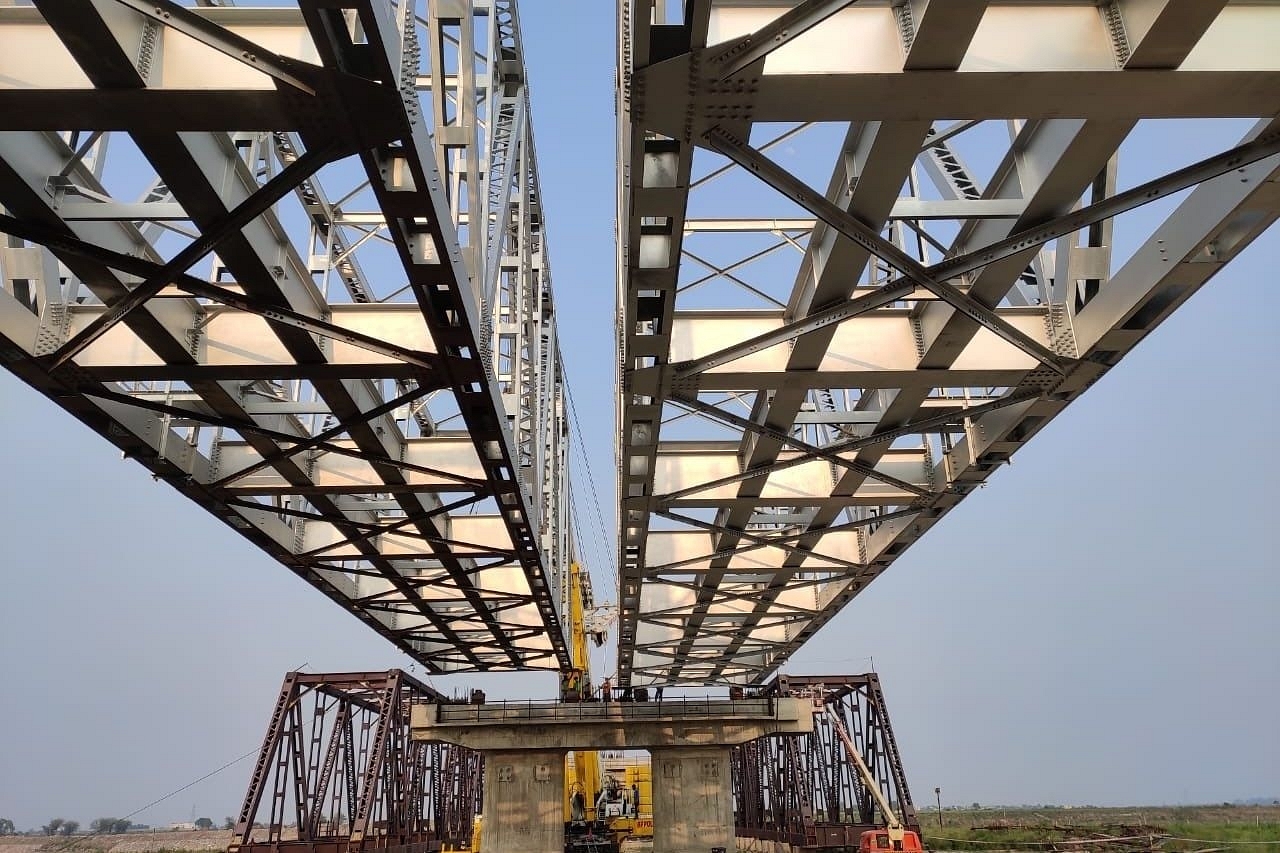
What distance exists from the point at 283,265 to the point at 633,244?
518 centimetres

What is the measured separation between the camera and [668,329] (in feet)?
48.3

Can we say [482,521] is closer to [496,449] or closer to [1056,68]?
[496,449]

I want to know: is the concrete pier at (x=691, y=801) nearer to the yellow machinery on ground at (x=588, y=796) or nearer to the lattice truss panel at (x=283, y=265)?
the yellow machinery on ground at (x=588, y=796)

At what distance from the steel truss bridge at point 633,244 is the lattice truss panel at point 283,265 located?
0.16 ft

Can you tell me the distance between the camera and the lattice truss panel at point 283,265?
920cm

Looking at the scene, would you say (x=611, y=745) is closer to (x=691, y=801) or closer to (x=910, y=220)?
(x=691, y=801)

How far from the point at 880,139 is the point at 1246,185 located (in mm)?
4694

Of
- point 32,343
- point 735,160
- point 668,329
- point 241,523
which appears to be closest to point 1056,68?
point 735,160

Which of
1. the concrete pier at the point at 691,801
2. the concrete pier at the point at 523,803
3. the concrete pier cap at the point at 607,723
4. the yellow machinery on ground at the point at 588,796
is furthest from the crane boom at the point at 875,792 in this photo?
the yellow machinery on ground at the point at 588,796

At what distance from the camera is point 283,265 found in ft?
46.0

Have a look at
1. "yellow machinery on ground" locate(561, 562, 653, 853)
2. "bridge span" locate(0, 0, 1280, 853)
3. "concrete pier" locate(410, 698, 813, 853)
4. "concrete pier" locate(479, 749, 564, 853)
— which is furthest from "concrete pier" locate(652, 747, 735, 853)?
"bridge span" locate(0, 0, 1280, 853)

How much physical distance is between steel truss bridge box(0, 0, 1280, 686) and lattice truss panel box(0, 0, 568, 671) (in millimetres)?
49

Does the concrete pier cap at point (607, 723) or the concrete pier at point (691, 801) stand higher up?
the concrete pier cap at point (607, 723)

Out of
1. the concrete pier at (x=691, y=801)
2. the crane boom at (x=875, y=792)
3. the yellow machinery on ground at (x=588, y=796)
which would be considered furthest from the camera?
the yellow machinery on ground at (x=588, y=796)
